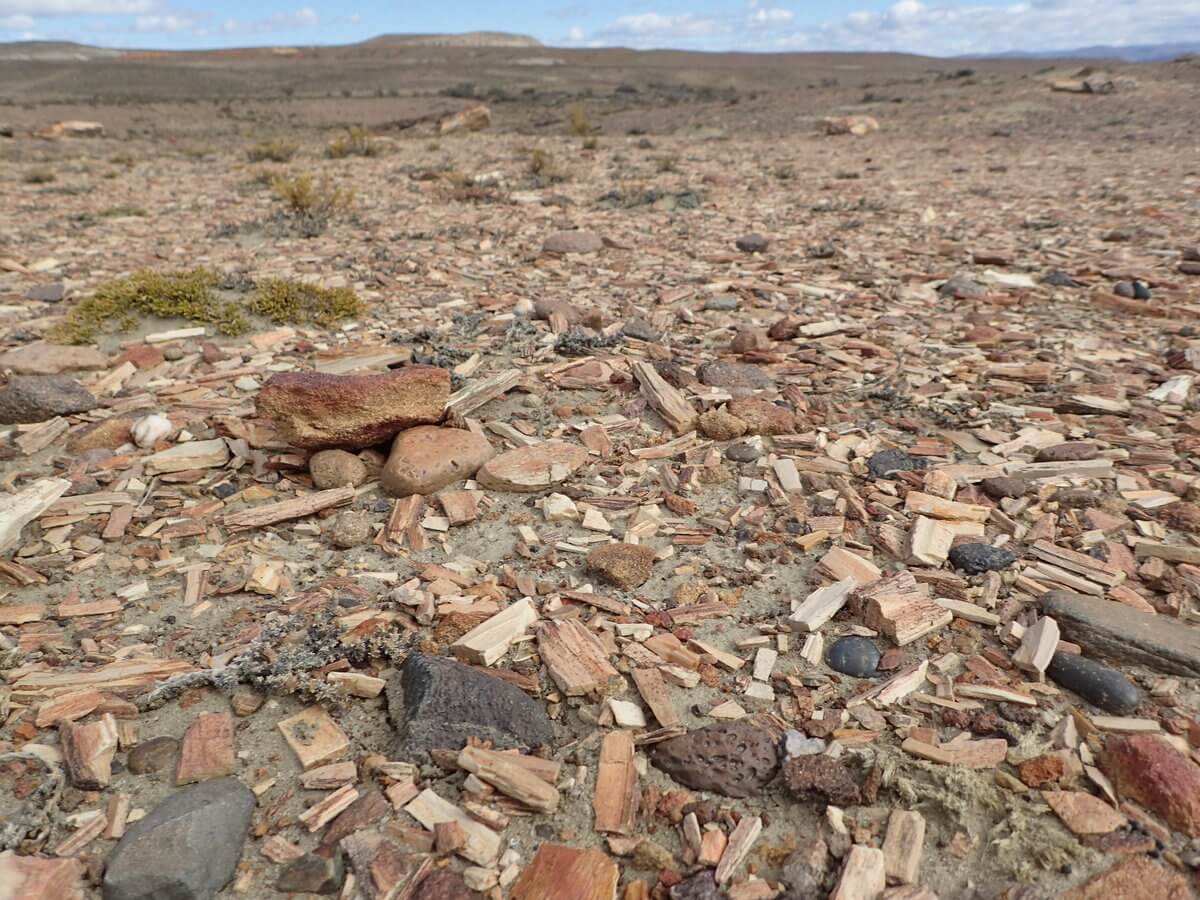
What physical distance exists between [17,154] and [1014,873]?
25281 mm

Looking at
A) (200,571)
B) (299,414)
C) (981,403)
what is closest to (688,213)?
(981,403)

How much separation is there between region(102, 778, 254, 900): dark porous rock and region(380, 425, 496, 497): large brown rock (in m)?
2.00

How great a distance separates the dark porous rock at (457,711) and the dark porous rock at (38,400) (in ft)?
12.6

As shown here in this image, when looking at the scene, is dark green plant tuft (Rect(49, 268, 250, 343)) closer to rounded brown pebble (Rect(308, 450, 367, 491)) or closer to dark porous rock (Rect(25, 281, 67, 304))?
dark porous rock (Rect(25, 281, 67, 304))

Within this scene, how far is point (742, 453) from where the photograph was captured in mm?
4641

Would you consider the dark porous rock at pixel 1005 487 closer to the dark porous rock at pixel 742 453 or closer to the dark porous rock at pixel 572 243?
the dark porous rock at pixel 742 453

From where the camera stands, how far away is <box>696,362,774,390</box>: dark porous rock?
555cm

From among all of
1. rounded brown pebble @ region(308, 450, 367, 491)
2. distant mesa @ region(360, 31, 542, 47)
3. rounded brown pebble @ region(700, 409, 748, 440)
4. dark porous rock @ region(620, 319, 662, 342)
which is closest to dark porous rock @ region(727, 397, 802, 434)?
rounded brown pebble @ region(700, 409, 748, 440)

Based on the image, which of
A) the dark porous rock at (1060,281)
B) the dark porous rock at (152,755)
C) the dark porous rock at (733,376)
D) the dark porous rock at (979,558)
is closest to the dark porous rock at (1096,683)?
the dark porous rock at (979,558)

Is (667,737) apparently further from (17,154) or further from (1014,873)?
(17,154)

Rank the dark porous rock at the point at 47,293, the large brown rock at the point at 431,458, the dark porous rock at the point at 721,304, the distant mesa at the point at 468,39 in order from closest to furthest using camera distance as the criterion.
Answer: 1. the large brown rock at the point at 431,458
2. the dark porous rock at the point at 721,304
3. the dark porous rock at the point at 47,293
4. the distant mesa at the point at 468,39

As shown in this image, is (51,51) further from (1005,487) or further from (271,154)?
(1005,487)

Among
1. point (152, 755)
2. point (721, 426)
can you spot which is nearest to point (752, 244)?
point (721, 426)

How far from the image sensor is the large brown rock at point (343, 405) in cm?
429
